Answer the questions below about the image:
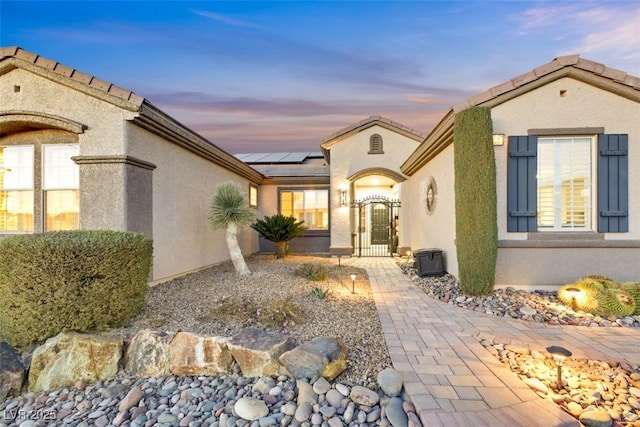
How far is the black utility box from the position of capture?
7391 millimetres

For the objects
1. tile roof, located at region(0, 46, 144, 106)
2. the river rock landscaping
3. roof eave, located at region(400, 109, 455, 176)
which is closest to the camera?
the river rock landscaping

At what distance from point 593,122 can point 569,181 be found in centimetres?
119

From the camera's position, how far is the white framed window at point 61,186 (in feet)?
19.7

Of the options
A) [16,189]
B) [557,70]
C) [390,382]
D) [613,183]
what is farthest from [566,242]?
[16,189]

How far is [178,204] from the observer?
7.23 metres

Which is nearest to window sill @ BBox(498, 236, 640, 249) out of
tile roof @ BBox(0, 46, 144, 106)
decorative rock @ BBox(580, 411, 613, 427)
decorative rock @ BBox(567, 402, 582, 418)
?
decorative rock @ BBox(567, 402, 582, 418)

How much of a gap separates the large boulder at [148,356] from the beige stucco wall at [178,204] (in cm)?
316

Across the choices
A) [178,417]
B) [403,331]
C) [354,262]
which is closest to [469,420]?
[403,331]

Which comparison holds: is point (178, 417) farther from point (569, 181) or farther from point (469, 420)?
point (569, 181)

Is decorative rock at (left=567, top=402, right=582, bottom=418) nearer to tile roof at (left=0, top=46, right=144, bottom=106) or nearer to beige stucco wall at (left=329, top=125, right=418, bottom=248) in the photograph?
Answer: tile roof at (left=0, top=46, right=144, bottom=106)

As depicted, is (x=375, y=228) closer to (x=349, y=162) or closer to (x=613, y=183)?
(x=349, y=162)

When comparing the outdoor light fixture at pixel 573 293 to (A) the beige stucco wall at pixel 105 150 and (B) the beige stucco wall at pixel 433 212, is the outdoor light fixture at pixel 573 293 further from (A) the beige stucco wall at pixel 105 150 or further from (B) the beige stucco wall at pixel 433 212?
(A) the beige stucco wall at pixel 105 150

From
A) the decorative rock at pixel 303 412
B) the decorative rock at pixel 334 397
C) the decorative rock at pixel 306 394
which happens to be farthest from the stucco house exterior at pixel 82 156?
the decorative rock at pixel 334 397

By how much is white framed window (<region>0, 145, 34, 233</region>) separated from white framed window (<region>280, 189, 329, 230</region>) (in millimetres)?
8370
